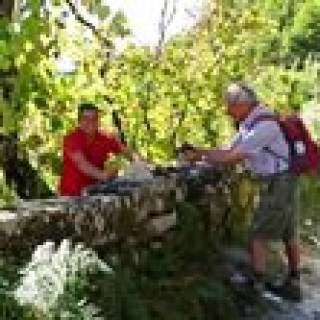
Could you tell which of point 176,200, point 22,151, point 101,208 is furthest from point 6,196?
point 101,208

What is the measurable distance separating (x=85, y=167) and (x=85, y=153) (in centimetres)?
26

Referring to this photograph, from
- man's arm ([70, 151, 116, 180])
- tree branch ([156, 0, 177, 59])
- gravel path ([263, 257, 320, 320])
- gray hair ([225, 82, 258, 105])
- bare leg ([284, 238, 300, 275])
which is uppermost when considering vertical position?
tree branch ([156, 0, 177, 59])

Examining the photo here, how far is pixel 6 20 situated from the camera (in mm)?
8086

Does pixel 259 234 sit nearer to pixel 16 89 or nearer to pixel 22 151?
pixel 16 89

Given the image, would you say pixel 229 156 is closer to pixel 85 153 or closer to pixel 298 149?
pixel 298 149

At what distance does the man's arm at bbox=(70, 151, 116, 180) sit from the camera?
845 cm

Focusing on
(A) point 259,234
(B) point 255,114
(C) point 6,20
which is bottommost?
(A) point 259,234

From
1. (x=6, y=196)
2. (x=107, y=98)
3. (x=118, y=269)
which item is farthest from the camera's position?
(x=107, y=98)

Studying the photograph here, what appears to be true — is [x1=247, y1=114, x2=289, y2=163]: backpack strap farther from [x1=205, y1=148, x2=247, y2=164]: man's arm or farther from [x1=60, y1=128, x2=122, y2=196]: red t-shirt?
[x1=60, y1=128, x2=122, y2=196]: red t-shirt

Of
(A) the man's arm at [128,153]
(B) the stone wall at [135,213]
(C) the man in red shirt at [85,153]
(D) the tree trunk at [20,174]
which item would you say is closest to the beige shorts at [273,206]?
(B) the stone wall at [135,213]

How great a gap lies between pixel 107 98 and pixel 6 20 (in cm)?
598

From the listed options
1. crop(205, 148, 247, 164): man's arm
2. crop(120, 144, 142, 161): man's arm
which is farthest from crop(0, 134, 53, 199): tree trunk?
crop(205, 148, 247, 164): man's arm

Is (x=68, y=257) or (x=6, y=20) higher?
(x=6, y=20)

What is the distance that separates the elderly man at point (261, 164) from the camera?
27.6ft
